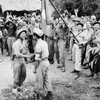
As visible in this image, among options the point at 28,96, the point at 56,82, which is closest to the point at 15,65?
the point at 28,96

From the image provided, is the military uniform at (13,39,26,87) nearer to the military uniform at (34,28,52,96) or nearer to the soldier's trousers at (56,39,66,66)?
the military uniform at (34,28,52,96)

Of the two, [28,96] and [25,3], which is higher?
[25,3]

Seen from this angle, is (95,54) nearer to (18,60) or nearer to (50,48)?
(50,48)

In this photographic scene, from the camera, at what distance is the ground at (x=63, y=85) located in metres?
5.76

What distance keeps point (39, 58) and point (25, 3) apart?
14560 mm

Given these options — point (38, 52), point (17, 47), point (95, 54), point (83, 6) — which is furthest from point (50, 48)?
point (83, 6)

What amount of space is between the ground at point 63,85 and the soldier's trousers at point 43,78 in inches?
20.8

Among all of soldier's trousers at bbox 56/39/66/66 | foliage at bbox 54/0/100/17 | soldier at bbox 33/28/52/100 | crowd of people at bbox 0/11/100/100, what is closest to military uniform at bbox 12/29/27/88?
crowd of people at bbox 0/11/100/100

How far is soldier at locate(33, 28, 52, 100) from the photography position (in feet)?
16.2

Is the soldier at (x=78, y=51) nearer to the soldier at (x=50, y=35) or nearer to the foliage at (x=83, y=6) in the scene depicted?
the soldier at (x=50, y=35)

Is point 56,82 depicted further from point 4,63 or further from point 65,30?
point 4,63

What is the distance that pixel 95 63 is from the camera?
273 inches

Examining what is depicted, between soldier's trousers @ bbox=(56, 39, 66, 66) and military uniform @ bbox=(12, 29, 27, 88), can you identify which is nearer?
military uniform @ bbox=(12, 29, 27, 88)

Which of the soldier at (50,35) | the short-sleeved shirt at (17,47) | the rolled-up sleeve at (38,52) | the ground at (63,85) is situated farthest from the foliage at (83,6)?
the rolled-up sleeve at (38,52)
